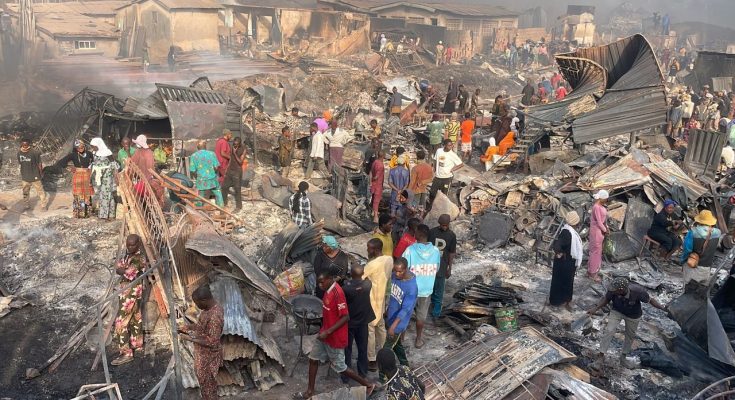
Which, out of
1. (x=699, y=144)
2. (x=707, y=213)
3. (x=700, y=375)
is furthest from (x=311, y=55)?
(x=700, y=375)

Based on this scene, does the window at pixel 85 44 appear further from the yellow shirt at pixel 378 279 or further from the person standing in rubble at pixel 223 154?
the yellow shirt at pixel 378 279

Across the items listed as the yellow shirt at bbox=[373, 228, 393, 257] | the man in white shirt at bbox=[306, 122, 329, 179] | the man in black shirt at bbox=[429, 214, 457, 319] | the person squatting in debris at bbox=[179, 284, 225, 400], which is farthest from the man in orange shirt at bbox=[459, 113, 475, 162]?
the person squatting in debris at bbox=[179, 284, 225, 400]

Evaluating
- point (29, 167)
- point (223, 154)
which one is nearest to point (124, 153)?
point (29, 167)

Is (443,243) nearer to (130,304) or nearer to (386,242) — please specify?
(386,242)

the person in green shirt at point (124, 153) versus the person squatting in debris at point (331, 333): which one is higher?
the person in green shirt at point (124, 153)

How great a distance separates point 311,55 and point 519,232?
19323mm

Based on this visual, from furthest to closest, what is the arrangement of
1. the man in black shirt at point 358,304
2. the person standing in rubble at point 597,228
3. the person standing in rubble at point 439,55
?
the person standing in rubble at point 439,55, the person standing in rubble at point 597,228, the man in black shirt at point 358,304

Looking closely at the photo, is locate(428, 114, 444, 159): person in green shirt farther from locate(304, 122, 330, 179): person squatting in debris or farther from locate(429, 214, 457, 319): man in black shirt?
locate(429, 214, 457, 319): man in black shirt

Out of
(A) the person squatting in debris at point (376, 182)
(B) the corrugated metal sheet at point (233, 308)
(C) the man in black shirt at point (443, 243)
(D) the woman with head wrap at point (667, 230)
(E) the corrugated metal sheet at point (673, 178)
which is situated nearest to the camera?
(B) the corrugated metal sheet at point (233, 308)

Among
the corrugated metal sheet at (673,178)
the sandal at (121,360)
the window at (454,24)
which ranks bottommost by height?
the sandal at (121,360)

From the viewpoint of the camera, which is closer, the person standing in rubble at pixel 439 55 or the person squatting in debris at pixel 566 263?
the person squatting in debris at pixel 566 263

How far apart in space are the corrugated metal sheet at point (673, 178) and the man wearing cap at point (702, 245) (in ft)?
8.45

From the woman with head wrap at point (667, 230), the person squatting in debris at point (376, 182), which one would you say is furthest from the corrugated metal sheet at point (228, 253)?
the woman with head wrap at point (667, 230)

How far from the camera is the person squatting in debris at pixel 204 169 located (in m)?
10.3
